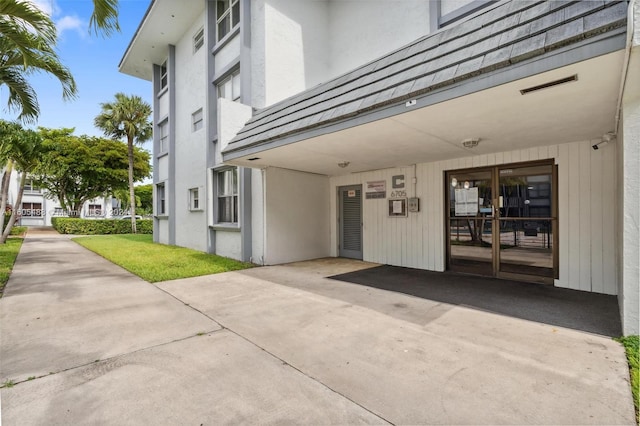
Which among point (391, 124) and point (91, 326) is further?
point (391, 124)

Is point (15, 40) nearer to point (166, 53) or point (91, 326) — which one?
point (91, 326)

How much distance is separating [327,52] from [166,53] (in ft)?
31.8

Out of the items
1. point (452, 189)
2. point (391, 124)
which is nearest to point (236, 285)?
point (391, 124)

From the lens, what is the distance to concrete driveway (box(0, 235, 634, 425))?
92.6 inches

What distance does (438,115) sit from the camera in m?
4.41

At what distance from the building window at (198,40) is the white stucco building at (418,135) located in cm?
7

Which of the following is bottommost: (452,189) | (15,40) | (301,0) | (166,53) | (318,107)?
(452,189)

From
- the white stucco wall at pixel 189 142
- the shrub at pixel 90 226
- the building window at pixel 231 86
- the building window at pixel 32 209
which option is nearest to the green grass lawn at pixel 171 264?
the white stucco wall at pixel 189 142

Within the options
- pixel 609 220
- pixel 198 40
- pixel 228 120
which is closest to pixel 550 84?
pixel 609 220

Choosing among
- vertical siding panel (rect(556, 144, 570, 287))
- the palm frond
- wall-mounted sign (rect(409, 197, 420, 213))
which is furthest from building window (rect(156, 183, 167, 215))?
vertical siding panel (rect(556, 144, 570, 287))

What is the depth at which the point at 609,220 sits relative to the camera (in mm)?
5406

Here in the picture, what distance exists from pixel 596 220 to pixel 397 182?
14.0 ft

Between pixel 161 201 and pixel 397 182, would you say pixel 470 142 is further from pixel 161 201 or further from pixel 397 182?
pixel 161 201

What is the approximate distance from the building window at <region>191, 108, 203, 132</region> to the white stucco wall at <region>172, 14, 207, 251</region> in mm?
134
